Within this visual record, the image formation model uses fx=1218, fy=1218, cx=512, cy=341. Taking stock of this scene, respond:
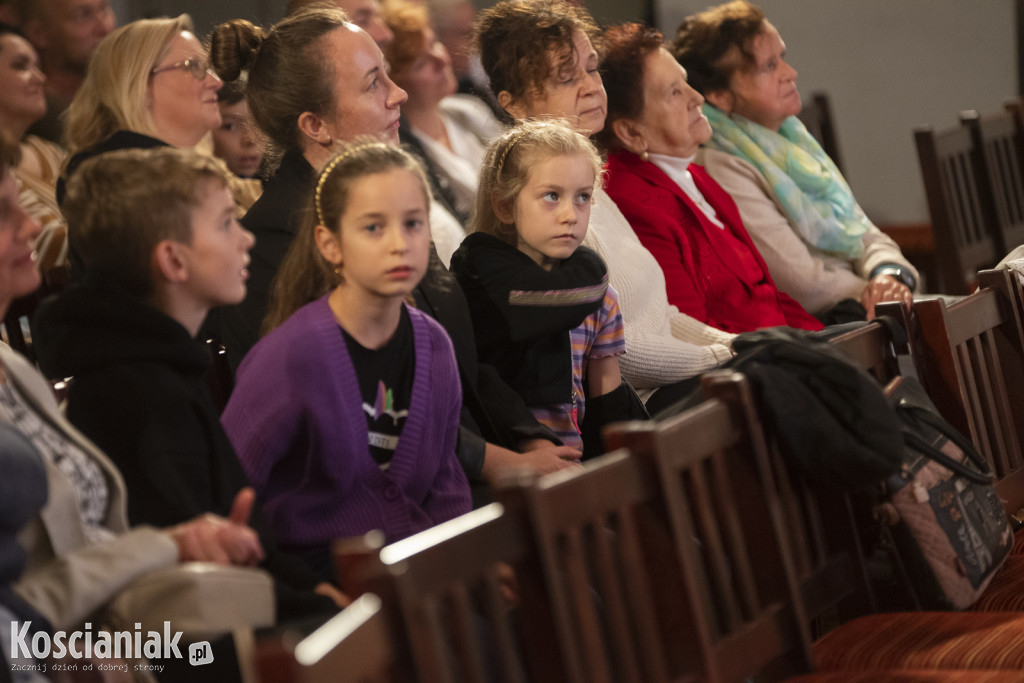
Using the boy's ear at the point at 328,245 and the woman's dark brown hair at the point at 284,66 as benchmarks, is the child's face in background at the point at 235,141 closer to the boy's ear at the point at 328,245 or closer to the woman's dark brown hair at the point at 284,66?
the woman's dark brown hair at the point at 284,66

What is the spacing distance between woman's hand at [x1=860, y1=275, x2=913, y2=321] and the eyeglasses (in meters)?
1.77

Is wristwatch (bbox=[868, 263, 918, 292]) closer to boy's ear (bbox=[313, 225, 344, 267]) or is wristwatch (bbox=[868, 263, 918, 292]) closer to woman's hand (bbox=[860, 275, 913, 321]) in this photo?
woman's hand (bbox=[860, 275, 913, 321])

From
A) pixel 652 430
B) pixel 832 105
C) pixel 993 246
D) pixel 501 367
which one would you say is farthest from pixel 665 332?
pixel 832 105

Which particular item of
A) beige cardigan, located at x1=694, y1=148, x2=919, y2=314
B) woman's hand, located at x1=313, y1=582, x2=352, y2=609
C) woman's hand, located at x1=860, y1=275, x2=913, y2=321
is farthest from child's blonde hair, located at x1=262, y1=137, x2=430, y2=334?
woman's hand, located at x1=860, y1=275, x2=913, y2=321

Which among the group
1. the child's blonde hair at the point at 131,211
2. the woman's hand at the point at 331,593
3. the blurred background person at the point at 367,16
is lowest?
the woman's hand at the point at 331,593

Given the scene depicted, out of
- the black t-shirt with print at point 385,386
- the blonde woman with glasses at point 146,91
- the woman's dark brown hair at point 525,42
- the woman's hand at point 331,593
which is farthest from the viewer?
the woman's dark brown hair at point 525,42

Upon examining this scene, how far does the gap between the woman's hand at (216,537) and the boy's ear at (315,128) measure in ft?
3.49

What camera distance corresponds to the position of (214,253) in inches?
63.9

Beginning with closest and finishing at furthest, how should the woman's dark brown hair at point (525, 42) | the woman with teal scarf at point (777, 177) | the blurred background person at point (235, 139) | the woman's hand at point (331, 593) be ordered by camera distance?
the woman's hand at point (331, 593), the woman's dark brown hair at point (525, 42), the blurred background person at point (235, 139), the woman with teal scarf at point (777, 177)

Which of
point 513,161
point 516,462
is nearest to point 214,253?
point 516,462

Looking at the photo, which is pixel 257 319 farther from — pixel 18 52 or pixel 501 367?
A: pixel 18 52

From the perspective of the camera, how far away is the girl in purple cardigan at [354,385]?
1.75 meters

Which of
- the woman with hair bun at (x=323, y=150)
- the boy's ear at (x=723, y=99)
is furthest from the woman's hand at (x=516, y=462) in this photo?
the boy's ear at (x=723, y=99)

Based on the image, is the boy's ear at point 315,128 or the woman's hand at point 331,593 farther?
the boy's ear at point 315,128
